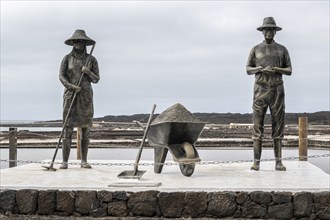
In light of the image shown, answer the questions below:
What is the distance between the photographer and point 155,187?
24.4 feet

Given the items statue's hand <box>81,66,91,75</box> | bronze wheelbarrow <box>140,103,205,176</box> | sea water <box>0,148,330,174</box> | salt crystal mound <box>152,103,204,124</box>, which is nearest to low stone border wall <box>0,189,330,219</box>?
bronze wheelbarrow <box>140,103,205,176</box>

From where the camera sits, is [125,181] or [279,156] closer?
[125,181]

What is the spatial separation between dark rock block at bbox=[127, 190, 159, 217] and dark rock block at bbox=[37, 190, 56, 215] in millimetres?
1041

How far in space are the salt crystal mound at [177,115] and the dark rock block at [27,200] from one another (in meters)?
2.26

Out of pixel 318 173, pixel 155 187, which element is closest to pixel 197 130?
pixel 155 187

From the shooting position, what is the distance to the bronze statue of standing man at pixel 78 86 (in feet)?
31.6

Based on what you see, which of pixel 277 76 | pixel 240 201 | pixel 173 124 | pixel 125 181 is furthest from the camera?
pixel 277 76

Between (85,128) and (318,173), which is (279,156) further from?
(85,128)

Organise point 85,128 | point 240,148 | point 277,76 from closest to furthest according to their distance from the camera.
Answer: point 277,76 → point 85,128 → point 240,148

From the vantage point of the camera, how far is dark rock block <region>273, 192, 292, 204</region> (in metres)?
7.17

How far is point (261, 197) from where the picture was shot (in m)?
7.17

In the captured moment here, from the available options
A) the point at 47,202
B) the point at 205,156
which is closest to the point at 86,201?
the point at 47,202

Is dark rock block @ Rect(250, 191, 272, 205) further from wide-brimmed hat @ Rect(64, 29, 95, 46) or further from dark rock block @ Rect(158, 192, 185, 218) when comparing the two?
wide-brimmed hat @ Rect(64, 29, 95, 46)

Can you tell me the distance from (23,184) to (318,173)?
4.58 m
